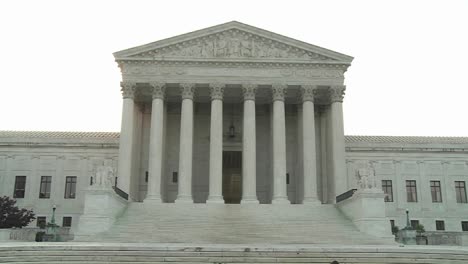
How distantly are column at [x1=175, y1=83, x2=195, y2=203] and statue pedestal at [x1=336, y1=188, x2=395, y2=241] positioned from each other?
14.4m

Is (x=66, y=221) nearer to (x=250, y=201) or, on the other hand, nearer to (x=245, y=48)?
(x=250, y=201)

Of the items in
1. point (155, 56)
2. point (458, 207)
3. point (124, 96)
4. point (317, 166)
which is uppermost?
point (155, 56)

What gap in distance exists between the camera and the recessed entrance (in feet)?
169

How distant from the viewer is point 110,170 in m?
37.2

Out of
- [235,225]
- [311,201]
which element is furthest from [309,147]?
[235,225]

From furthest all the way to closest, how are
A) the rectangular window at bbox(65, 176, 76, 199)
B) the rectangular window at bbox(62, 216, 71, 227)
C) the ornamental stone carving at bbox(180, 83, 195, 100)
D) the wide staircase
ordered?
1. the rectangular window at bbox(65, 176, 76, 199)
2. the rectangular window at bbox(62, 216, 71, 227)
3. the ornamental stone carving at bbox(180, 83, 195, 100)
4. the wide staircase

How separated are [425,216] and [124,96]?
32.6 meters

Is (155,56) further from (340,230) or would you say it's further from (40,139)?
(340,230)

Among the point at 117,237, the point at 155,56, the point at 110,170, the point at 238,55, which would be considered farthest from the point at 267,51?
the point at 117,237

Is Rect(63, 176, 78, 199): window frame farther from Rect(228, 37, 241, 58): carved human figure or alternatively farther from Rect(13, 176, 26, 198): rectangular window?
Rect(228, 37, 241, 58): carved human figure

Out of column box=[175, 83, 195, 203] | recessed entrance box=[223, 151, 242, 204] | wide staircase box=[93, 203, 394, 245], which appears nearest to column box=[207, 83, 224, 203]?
column box=[175, 83, 195, 203]

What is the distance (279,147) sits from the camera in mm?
45000

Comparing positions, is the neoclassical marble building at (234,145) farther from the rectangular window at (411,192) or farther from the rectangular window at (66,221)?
the rectangular window at (66,221)

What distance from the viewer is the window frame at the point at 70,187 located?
5200 centimetres
